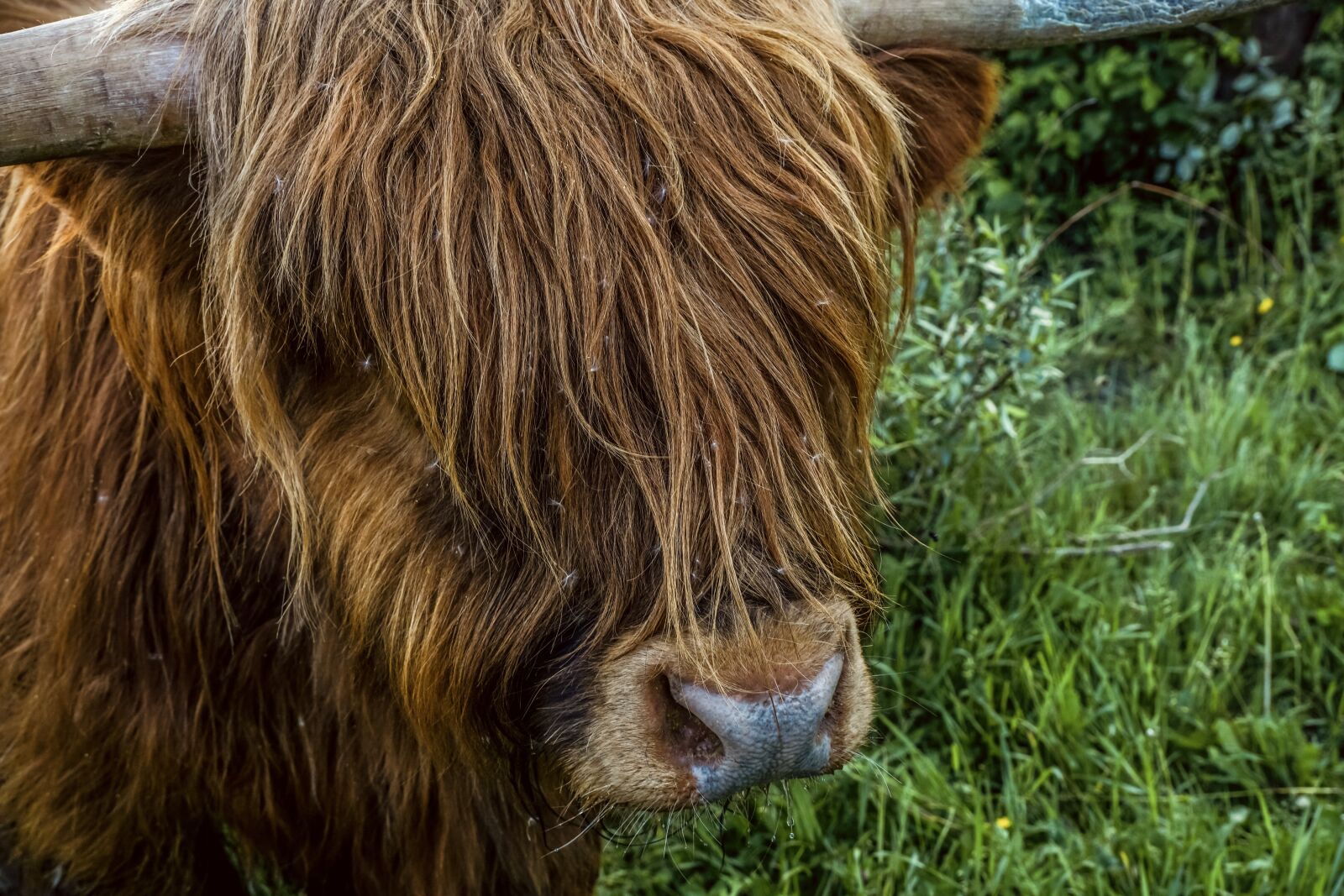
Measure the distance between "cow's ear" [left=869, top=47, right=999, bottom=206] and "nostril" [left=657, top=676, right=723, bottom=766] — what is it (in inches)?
39.1

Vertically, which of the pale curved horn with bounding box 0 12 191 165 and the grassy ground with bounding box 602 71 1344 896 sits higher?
the pale curved horn with bounding box 0 12 191 165

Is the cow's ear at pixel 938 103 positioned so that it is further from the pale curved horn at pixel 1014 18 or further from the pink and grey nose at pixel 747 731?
the pink and grey nose at pixel 747 731

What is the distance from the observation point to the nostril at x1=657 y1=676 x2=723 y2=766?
1.64 meters

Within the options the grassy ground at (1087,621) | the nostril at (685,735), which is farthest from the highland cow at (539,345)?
the grassy ground at (1087,621)

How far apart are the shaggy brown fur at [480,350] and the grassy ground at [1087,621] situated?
61 centimetres

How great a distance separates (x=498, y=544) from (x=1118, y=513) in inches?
101

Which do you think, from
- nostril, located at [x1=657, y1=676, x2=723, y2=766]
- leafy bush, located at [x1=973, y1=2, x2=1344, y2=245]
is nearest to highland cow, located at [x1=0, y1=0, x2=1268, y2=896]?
nostril, located at [x1=657, y1=676, x2=723, y2=766]

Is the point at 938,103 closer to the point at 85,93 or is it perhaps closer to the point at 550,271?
the point at 550,271

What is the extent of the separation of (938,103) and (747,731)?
1137 millimetres

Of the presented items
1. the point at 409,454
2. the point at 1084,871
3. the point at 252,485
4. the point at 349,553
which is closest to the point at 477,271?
the point at 409,454

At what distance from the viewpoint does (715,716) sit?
1599 millimetres

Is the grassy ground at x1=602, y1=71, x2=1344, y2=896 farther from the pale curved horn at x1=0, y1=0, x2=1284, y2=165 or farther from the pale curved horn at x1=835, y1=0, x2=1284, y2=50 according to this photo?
the pale curved horn at x1=0, y1=0, x2=1284, y2=165

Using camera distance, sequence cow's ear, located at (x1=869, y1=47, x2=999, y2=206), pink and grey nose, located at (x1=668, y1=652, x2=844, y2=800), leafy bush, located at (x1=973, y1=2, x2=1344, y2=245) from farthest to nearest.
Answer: leafy bush, located at (x1=973, y1=2, x2=1344, y2=245) → cow's ear, located at (x1=869, y1=47, x2=999, y2=206) → pink and grey nose, located at (x1=668, y1=652, x2=844, y2=800)

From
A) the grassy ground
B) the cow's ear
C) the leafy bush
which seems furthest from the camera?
the leafy bush
